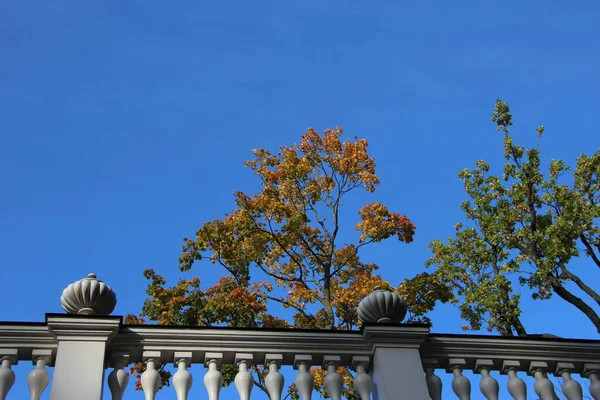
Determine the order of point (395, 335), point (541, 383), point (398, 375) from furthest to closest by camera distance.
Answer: point (541, 383) → point (395, 335) → point (398, 375)

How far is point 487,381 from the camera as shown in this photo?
22.3ft

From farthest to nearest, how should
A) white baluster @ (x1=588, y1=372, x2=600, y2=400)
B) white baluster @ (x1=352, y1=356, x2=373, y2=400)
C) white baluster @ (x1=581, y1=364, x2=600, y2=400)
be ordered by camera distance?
white baluster @ (x1=581, y1=364, x2=600, y2=400)
white baluster @ (x1=588, y1=372, x2=600, y2=400)
white baluster @ (x1=352, y1=356, x2=373, y2=400)

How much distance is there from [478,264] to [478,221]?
62.7 inches

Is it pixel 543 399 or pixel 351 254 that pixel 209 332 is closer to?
pixel 543 399

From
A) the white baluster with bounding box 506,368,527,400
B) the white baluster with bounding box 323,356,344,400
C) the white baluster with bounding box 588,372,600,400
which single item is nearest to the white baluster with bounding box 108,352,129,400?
the white baluster with bounding box 323,356,344,400

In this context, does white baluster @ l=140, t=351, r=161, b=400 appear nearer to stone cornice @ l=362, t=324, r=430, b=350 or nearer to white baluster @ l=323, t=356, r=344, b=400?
white baluster @ l=323, t=356, r=344, b=400

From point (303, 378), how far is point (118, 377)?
1638 millimetres

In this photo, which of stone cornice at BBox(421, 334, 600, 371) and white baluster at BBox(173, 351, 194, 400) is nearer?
white baluster at BBox(173, 351, 194, 400)

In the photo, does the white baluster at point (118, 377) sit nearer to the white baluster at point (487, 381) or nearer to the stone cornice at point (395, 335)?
the stone cornice at point (395, 335)

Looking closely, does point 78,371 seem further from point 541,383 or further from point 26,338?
point 541,383

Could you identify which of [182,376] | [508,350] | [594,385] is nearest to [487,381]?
[508,350]

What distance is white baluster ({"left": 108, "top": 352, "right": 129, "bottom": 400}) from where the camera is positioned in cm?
621

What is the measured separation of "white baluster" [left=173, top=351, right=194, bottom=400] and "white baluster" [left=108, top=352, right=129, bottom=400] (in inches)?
17.2

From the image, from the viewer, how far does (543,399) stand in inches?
267
